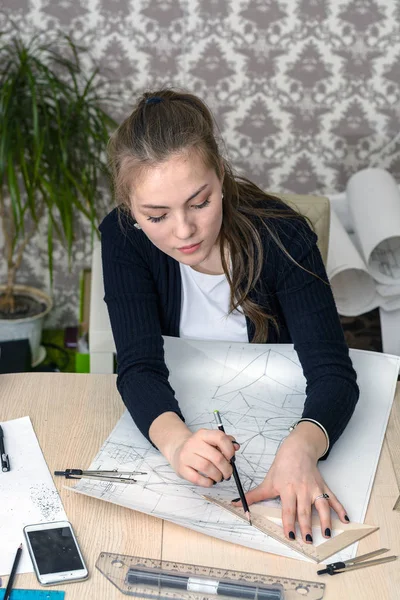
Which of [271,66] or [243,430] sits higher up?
[271,66]

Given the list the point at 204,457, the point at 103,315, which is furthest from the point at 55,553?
the point at 103,315

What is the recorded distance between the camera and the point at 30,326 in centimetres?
287

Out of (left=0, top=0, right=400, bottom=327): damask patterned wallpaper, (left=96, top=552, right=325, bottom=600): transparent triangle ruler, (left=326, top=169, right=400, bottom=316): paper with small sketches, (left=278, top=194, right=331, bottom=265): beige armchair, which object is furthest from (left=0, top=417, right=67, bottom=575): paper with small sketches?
(left=0, top=0, right=400, bottom=327): damask patterned wallpaper

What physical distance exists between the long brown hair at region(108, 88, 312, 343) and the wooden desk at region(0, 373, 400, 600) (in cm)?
33

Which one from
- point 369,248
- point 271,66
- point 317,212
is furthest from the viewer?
point 271,66

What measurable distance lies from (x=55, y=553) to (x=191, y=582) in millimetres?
184

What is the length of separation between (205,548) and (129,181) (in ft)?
1.99

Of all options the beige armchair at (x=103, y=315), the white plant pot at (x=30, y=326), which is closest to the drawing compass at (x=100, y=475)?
the beige armchair at (x=103, y=315)

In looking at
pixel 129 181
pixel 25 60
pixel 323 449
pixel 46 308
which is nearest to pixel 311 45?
pixel 25 60

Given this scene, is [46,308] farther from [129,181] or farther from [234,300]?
[129,181]

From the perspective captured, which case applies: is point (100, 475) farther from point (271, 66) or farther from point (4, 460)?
point (271, 66)

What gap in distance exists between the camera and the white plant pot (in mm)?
2826

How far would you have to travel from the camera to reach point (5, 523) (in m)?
1.09

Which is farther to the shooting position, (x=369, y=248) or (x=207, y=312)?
(x=369, y=248)
